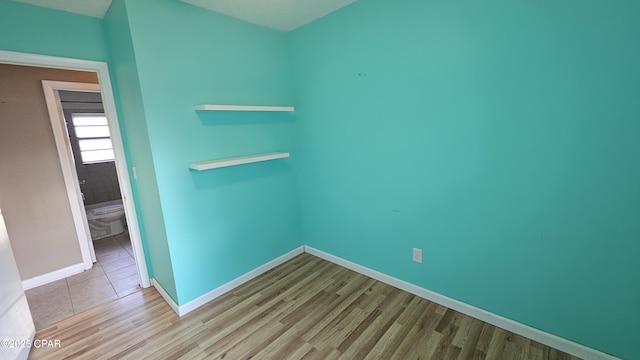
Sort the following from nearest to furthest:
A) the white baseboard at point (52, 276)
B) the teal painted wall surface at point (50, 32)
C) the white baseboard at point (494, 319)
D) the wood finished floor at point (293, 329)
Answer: the white baseboard at point (494, 319)
the wood finished floor at point (293, 329)
the teal painted wall surface at point (50, 32)
the white baseboard at point (52, 276)

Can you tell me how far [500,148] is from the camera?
64.8 inches

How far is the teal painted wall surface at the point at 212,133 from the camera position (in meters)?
1.91

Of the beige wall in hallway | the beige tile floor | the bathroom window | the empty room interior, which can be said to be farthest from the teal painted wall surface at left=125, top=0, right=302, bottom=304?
the bathroom window

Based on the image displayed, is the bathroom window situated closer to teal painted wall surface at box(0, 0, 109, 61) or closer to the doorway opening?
the doorway opening

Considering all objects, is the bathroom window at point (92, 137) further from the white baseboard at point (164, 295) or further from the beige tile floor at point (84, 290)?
the white baseboard at point (164, 295)

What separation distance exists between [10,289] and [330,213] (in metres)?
2.42

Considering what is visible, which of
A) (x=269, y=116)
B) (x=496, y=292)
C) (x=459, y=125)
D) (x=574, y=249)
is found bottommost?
(x=496, y=292)

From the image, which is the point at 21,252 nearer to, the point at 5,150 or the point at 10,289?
the point at 5,150

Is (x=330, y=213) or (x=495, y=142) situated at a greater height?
(x=495, y=142)

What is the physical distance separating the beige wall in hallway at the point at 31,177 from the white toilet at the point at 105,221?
3.76 feet

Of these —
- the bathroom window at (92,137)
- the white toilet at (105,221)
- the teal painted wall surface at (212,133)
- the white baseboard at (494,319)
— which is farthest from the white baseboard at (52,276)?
the white baseboard at (494,319)

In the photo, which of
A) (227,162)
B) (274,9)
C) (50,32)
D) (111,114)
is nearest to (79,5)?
(50,32)

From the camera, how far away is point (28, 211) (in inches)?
107

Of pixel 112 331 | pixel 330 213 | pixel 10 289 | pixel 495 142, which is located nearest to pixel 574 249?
pixel 495 142
